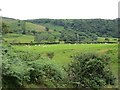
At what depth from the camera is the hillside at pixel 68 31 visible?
97.2 m

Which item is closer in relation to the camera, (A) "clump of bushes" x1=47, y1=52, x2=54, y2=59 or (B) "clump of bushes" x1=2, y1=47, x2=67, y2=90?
(B) "clump of bushes" x1=2, y1=47, x2=67, y2=90

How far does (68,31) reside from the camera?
Result: 11462 centimetres

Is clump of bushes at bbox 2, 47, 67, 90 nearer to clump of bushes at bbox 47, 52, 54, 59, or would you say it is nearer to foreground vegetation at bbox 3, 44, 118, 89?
foreground vegetation at bbox 3, 44, 118, 89

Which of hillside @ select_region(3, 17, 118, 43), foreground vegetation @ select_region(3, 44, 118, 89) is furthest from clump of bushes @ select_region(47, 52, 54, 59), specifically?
hillside @ select_region(3, 17, 118, 43)

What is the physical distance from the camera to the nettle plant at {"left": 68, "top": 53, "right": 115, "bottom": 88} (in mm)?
27056

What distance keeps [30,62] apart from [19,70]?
2.55m

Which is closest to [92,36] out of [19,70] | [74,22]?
[74,22]

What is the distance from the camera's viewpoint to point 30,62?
2473cm

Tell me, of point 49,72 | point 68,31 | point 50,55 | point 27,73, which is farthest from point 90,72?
point 68,31

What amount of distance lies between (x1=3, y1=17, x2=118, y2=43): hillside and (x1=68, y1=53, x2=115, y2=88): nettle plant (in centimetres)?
5727

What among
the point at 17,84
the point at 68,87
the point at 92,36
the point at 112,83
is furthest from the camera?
the point at 92,36

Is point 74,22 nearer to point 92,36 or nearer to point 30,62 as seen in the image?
point 92,36

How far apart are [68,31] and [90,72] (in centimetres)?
8728

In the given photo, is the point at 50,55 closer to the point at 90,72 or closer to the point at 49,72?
the point at 90,72
